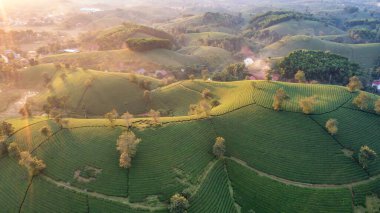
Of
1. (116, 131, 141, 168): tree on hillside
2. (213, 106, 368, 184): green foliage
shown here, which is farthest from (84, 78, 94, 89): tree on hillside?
(213, 106, 368, 184): green foliage

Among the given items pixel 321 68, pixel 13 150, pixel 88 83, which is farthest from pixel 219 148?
pixel 321 68

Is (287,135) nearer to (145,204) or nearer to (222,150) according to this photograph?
(222,150)

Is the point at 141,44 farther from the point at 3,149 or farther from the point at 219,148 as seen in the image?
the point at 219,148

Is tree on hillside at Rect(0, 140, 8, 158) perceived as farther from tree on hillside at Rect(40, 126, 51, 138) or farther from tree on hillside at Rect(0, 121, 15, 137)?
tree on hillside at Rect(40, 126, 51, 138)

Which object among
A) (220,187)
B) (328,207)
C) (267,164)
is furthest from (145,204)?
(328,207)

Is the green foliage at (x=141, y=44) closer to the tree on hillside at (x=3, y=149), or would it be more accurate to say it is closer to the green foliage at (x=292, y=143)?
the green foliage at (x=292, y=143)
